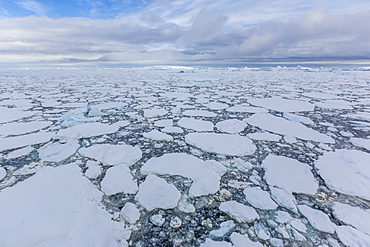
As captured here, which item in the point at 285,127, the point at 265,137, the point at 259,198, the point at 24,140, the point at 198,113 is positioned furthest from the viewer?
the point at 198,113

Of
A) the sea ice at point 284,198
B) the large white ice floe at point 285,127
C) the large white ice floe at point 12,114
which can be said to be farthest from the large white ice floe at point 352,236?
the large white ice floe at point 12,114

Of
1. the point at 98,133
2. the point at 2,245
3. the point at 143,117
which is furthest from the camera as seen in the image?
the point at 143,117

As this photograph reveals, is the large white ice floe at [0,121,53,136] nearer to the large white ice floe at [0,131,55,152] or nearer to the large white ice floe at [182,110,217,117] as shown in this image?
the large white ice floe at [0,131,55,152]

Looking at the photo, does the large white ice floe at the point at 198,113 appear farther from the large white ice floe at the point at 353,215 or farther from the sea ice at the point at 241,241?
the sea ice at the point at 241,241

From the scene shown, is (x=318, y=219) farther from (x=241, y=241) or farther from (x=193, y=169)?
(x=193, y=169)

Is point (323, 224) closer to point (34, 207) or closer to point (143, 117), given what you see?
point (34, 207)

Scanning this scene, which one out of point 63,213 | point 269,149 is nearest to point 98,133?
point 63,213

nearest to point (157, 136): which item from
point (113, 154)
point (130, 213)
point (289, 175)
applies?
point (113, 154)

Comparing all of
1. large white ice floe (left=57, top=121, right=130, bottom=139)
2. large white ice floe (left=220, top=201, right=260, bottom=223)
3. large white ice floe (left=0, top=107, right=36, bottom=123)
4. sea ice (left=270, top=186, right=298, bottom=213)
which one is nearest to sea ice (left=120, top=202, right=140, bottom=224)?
large white ice floe (left=220, top=201, right=260, bottom=223)
